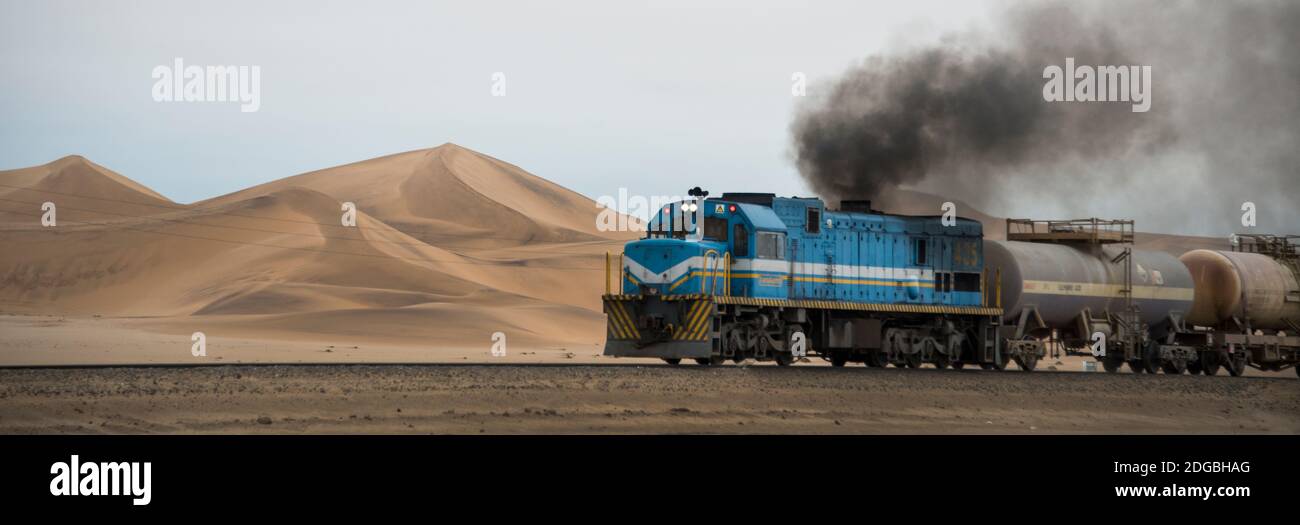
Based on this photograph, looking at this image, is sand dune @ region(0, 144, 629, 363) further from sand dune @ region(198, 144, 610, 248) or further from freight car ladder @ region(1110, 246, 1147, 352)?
freight car ladder @ region(1110, 246, 1147, 352)

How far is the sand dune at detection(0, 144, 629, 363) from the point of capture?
6838 centimetres

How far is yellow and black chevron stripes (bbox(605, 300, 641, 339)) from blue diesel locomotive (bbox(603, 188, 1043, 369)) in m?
0.03

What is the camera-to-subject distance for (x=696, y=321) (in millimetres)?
32625

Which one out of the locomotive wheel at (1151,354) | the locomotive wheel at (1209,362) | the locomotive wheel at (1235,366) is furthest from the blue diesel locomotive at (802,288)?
the locomotive wheel at (1235,366)

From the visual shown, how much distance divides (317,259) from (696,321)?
6078 centimetres

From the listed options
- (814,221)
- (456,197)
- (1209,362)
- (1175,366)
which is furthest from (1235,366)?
(456,197)

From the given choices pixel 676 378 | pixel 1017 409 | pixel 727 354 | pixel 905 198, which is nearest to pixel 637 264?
pixel 727 354

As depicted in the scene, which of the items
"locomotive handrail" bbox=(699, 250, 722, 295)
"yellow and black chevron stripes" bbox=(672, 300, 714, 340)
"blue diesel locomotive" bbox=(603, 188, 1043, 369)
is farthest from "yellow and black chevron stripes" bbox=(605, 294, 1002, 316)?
"locomotive handrail" bbox=(699, 250, 722, 295)

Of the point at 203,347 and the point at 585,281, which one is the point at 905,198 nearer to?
the point at 585,281

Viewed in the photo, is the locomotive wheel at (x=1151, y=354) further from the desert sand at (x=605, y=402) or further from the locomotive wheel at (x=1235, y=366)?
the desert sand at (x=605, y=402)

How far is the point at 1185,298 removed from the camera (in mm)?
41250

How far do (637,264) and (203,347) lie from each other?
67.7 ft

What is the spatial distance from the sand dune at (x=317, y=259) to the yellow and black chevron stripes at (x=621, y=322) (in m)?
17.0

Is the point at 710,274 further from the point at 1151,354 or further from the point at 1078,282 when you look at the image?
the point at 1151,354
